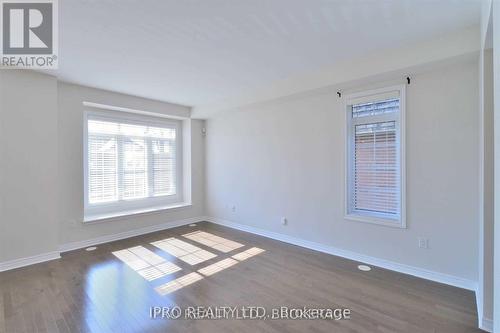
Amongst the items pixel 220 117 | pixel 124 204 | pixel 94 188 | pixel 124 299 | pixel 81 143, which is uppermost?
pixel 220 117

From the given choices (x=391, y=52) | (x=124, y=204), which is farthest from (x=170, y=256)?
(x=391, y=52)

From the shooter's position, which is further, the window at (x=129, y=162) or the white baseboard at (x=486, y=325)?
the window at (x=129, y=162)

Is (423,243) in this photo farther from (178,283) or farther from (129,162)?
(129,162)

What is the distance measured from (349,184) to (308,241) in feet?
3.97

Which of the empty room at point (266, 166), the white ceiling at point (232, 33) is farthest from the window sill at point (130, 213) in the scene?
the white ceiling at point (232, 33)

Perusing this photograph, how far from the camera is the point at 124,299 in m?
2.61

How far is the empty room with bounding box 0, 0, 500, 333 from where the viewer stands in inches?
87.2

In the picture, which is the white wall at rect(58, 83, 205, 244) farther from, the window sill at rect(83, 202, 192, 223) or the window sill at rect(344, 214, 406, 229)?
the window sill at rect(344, 214, 406, 229)

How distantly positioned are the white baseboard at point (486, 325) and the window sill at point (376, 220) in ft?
3.93

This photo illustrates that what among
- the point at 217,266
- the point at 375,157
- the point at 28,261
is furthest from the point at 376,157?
the point at 28,261

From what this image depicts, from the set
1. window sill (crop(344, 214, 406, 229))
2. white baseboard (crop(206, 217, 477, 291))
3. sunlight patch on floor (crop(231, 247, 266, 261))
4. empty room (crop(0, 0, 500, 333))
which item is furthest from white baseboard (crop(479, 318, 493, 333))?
sunlight patch on floor (crop(231, 247, 266, 261))

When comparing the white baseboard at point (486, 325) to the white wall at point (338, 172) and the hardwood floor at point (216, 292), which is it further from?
the white wall at point (338, 172)

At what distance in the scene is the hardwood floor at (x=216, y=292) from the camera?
2.19 m

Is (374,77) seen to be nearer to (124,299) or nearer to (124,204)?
(124,299)
